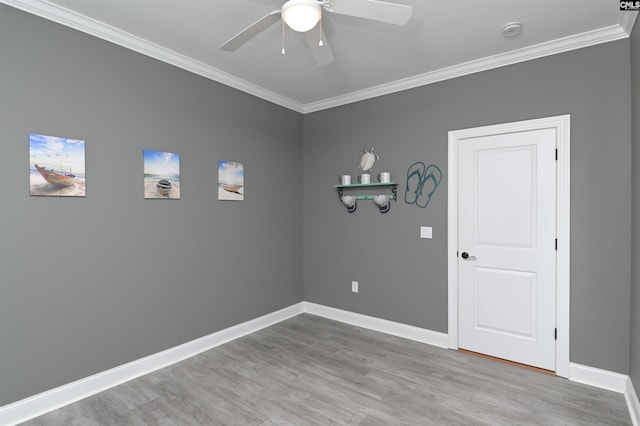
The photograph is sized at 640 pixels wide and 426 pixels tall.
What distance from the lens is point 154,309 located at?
9.31 ft

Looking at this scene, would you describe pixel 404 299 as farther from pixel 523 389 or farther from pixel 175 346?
pixel 175 346

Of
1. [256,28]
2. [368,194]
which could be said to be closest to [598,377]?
[368,194]

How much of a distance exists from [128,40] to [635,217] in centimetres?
399

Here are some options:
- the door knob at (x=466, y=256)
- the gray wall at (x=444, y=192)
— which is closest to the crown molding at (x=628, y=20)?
the gray wall at (x=444, y=192)

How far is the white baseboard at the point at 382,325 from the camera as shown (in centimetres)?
332

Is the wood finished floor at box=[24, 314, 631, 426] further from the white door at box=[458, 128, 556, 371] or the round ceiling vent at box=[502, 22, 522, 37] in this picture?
the round ceiling vent at box=[502, 22, 522, 37]

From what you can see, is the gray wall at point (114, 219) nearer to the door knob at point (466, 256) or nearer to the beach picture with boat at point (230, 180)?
the beach picture with boat at point (230, 180)

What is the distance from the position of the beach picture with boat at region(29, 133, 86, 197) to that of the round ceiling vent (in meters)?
3.27

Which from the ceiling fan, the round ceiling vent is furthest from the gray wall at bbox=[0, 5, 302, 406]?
the round ceiling vent

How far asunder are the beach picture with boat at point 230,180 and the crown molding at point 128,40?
841mm

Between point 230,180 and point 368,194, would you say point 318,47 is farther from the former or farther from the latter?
point 368,194

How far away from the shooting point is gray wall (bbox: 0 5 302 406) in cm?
213

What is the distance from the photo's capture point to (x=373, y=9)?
1.69 meters

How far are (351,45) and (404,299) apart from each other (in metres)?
2.55
